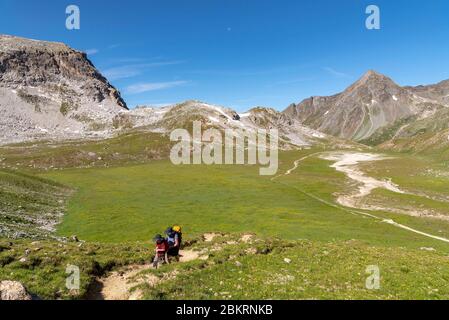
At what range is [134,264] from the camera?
3094 cm

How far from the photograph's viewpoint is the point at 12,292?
17094mm

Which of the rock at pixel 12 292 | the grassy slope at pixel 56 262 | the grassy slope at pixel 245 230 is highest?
the rock at pixel 12 292

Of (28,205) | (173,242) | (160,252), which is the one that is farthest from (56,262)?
(28,205)

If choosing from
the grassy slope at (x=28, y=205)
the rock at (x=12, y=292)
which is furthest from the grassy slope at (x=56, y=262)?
the grassy slope at (x=28, y=205)

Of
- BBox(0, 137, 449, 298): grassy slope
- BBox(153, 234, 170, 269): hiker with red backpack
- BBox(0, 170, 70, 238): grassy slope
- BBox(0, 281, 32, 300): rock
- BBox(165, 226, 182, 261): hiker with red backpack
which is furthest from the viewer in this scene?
BBox(0, 170, 70, 238): grassy slope

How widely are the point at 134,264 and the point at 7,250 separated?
34.6 ft

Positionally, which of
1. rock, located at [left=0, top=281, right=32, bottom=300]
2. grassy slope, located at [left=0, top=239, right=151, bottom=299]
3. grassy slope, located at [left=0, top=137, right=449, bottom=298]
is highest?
rock, located at [left=0, top=281, right=32, bottom=300]

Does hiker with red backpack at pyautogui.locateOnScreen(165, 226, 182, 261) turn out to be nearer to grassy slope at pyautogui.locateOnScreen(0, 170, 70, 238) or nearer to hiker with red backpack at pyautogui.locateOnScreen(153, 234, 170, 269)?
hiker with red backpack at pyautogui.locateOnScreen(153, 234, 170, 269)

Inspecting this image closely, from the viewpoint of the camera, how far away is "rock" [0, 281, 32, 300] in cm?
1688

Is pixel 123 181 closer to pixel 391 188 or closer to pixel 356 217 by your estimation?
pixel 356 217

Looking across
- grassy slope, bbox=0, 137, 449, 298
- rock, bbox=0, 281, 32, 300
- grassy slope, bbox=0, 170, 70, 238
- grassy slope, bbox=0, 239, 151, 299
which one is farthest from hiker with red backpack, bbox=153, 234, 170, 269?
grassy slope, bbox=0, 170, 70, 238

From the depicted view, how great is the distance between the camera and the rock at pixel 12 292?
1688 centimetres

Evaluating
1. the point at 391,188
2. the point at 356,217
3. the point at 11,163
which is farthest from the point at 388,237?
the point at 11,163

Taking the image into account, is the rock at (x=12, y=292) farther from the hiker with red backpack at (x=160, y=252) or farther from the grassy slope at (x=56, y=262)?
the hiker with red backpack at (x=160, y=252)
